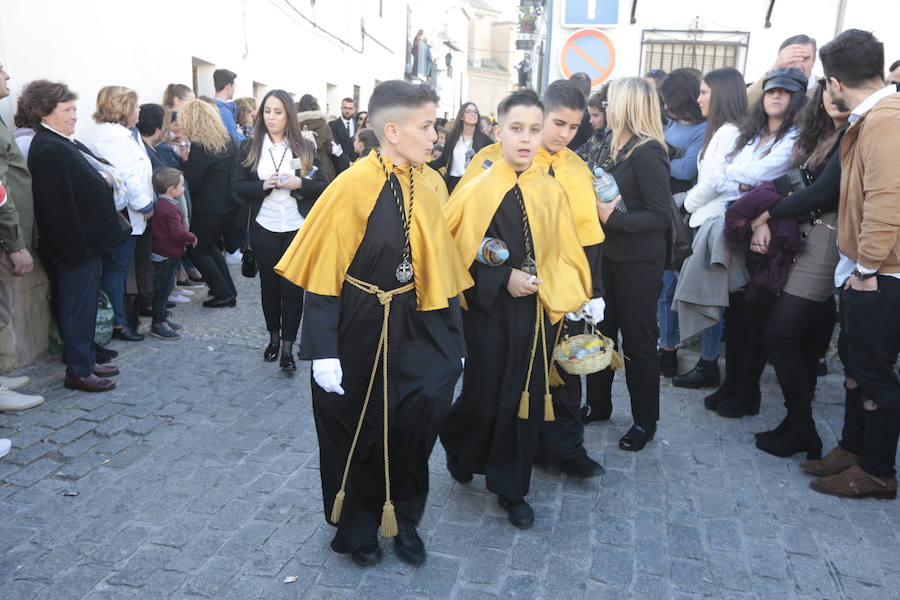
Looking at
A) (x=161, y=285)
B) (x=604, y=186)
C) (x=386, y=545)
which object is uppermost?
(x=604, y=186)

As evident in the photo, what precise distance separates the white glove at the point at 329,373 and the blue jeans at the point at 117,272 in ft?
12.5

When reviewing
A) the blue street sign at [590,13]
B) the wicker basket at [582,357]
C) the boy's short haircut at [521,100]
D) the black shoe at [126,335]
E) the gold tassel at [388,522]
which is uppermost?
the blue street sign at [590,13]

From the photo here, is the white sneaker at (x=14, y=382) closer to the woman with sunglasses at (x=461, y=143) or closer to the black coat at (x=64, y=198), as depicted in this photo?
the black coat at (x=64, y=198)

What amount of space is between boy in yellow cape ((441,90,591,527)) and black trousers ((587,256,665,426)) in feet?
2.08

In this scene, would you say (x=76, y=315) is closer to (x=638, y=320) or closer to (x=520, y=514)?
(x=520, y=514)

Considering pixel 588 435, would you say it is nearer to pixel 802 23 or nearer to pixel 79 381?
pixel 79 381

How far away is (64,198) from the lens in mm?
4855

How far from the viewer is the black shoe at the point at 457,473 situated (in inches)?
147

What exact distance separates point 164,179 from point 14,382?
2.16 metres

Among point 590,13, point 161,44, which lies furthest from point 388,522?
point 590,13

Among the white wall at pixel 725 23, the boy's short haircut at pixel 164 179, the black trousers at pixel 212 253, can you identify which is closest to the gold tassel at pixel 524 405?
the boy's short haircut at pixel 164 179

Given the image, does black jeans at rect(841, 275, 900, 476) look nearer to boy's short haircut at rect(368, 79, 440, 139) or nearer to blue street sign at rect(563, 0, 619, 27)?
boy's short haircut at rect(368, 79, 440, 139)

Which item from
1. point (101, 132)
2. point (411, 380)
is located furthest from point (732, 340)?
point (101, 132)

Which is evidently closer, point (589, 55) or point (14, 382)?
point (14, 382)
